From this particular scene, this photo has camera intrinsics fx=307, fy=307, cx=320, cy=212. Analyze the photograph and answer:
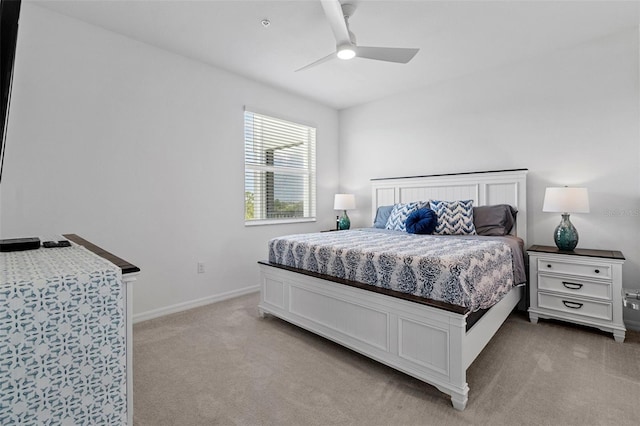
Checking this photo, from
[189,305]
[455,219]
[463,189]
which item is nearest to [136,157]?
[189,305]

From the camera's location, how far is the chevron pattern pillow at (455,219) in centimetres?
311

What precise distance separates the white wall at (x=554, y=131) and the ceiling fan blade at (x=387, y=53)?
5.37ft

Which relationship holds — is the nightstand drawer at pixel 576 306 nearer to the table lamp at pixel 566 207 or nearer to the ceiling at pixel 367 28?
the table lamp at pixel 566 207

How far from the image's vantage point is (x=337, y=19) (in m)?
2.04

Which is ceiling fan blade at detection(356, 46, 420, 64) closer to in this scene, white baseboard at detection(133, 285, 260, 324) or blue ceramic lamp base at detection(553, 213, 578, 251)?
blue ceramic lamp base at detection(553, 213, 578, 251)

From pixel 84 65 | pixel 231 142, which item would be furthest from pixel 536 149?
pixel 84 65

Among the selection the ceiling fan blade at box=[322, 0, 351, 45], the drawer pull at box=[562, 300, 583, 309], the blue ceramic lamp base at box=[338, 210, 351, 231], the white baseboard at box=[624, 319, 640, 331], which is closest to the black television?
the ceiling fan blade at box=[322, 0, 351, 45]

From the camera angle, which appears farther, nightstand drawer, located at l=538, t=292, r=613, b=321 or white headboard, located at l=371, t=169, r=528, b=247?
white headboard, located at l=371, t=169, r=528, b=247

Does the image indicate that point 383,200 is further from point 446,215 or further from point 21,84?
point 21,84

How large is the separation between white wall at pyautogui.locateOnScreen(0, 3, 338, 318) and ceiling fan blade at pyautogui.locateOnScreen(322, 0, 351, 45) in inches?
72.1

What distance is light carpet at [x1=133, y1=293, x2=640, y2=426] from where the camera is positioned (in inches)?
62.9

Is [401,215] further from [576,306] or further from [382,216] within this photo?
[576,306]

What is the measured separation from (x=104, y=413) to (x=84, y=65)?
2.84 m

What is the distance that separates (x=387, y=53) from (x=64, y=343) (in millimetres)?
2565
